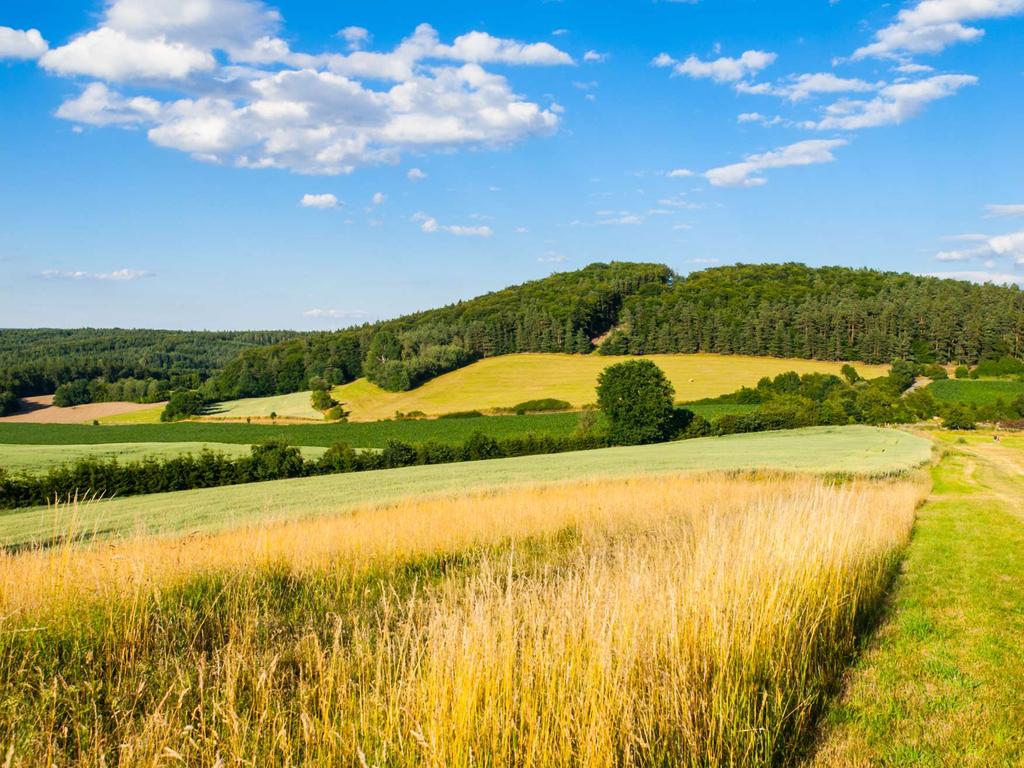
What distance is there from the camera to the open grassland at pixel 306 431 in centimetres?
5844

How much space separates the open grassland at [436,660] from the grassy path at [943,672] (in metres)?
0.31

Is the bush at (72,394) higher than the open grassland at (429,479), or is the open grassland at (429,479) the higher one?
the bush at (72,394)

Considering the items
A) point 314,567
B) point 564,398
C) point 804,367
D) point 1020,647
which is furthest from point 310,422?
point 1020,647

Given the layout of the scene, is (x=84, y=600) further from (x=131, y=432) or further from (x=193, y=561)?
(x=131, y=432)

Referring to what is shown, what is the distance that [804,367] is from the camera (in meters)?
81.4

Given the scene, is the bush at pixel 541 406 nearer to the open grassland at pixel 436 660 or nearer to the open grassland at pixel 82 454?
the open grassland at pixel 82 454

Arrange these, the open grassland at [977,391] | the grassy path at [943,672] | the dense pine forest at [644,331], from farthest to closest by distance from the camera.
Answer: the dense pine forest at [644,331]
the open grassland at [977,391]
the grassy path at [943,672]

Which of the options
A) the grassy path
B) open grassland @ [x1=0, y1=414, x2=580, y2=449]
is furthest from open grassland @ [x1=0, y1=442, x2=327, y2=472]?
the grassy path

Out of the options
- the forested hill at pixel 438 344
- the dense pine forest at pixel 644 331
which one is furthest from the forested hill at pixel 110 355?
the forested hill at pixel 438 344

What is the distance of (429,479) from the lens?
28.3 meters

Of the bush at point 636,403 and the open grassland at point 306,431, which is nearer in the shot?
the bush at point 636,403

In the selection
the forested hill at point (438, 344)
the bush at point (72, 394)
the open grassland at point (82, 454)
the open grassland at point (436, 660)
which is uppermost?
the forested hill at point (438, 344)

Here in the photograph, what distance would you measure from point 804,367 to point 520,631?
8659 cm

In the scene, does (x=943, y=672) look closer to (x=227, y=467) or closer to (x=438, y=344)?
(x=227, y=467)
